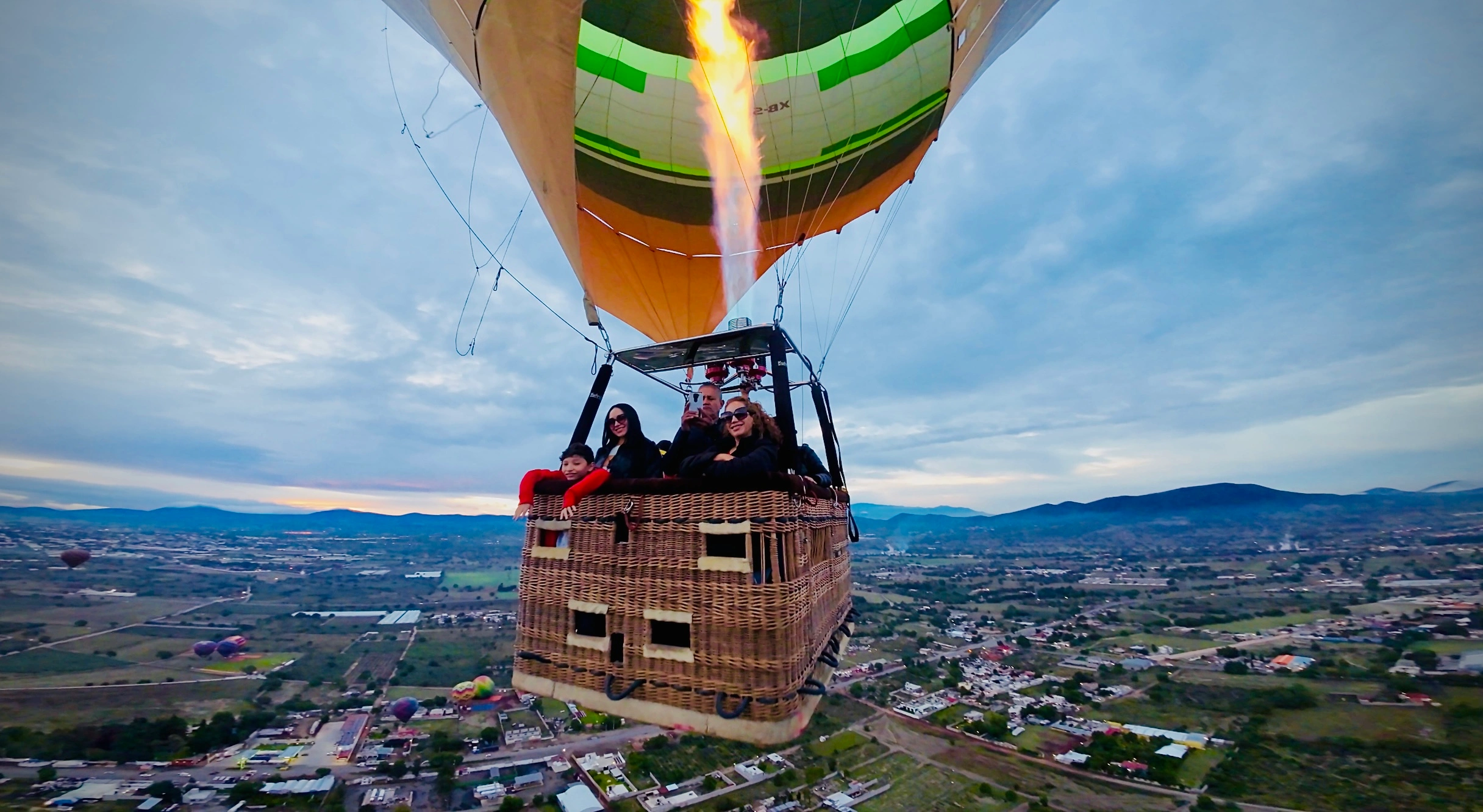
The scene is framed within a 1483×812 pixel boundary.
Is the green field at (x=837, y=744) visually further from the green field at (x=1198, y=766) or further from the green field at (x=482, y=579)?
the green field at (x=482, y=579)

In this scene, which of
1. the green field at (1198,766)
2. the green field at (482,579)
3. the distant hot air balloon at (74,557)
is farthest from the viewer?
the green field at (482,579)

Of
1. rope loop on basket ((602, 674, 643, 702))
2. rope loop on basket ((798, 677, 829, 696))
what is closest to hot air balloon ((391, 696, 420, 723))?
rope loop on basket ((602, 674, 643, 702))

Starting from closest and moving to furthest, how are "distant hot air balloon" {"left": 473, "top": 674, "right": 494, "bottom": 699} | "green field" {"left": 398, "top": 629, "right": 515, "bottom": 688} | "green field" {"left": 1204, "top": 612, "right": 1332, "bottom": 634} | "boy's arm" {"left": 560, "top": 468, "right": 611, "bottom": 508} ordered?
"boy's arm" {"left": 560, "top": 468, "right": 611, "bottom": 508}, "distant hot air balloon" {"left": 473, "top": 674, "right": 494, "bottom": 699}, "green field" {"left": 398, "top": 629, "right": 515, "bottom": 688}, "green field" {"left": 1204, "top": 612, "right": 1332, "bottom": 634}

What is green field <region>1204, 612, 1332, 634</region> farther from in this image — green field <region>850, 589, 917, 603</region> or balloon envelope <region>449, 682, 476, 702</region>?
balloon envelope <region>449, 682, 476, 702</region>

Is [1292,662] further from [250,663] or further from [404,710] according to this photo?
[250,663]

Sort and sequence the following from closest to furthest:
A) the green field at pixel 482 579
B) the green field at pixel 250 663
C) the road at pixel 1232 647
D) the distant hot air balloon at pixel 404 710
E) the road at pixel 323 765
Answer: the road at pixel 323 765 < the distant hot air balloon at pixel 404 710 < the road at pixel 1232 647 < the green field at pixel 250 663 < the green field at pixel 482 579

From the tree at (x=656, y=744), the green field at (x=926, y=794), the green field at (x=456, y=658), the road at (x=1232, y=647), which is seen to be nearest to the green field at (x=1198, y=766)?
the green field at (x=926, y=794)

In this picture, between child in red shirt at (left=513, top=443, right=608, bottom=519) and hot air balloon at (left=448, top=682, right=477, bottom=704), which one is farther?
hot air balloon at (left=448, top=682, right=477, bottom=704)
